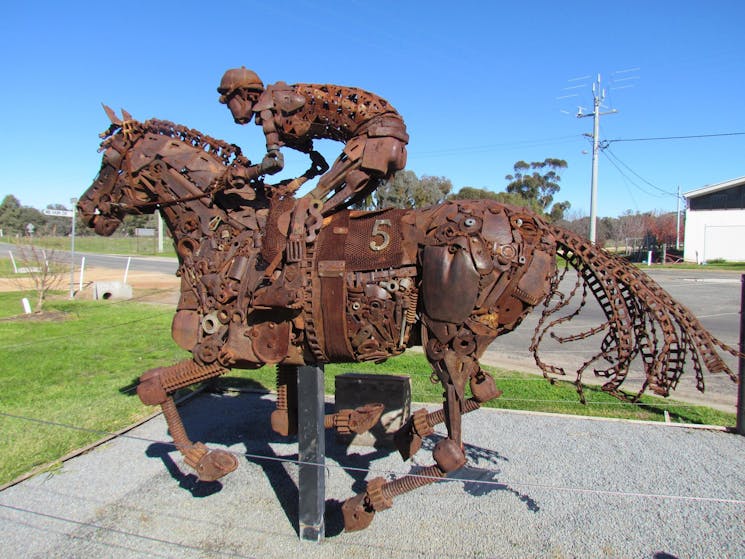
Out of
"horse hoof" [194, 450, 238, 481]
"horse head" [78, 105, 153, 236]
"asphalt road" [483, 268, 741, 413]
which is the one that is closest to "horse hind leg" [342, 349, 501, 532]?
"horse hoof" [194, 450, 238, 481]

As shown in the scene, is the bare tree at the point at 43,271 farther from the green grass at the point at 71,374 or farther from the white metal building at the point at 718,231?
the white metal building at the point at 718,231

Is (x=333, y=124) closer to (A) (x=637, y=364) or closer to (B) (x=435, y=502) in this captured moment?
(B) (x=435, y=502)

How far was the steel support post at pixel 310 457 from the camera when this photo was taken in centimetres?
364

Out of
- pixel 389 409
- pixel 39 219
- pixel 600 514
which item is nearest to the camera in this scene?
pixel 600 514

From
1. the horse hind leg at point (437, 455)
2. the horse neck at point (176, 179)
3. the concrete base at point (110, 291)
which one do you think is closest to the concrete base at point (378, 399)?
the horse hind leg at point (437, 455)

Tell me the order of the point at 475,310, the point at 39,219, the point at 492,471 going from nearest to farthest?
the point at 475,310
the point at 492,471
the point at 39,219

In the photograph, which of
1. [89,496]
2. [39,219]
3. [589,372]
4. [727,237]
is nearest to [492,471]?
[89,496]

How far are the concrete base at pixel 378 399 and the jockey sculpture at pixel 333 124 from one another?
2.60 metres

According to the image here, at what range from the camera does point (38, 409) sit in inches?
238

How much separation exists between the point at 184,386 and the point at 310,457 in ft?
3.38

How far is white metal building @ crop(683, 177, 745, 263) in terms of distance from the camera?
32.9 metres

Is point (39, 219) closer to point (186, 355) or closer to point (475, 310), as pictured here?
point (186, 355)

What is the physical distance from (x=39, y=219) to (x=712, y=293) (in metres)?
76.5

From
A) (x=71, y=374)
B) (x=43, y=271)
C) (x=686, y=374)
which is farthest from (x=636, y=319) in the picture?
(x=43, y=271)
